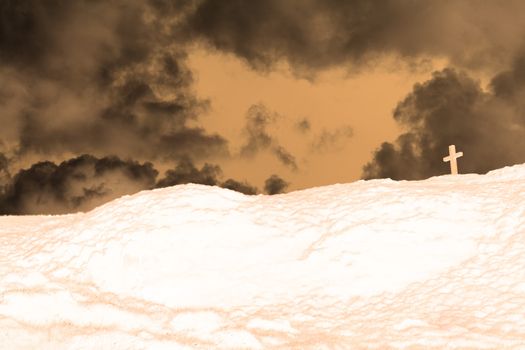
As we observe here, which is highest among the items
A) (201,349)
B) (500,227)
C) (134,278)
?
(500,227)

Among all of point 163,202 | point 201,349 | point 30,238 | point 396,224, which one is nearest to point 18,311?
point 201,349

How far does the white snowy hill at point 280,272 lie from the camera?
7232 millimetres

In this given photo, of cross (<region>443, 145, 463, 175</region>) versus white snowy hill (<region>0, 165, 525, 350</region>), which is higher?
cross (<region>443, 145, 463, 175</region>)

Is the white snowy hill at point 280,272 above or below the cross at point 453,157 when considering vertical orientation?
below

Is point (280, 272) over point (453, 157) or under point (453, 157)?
under

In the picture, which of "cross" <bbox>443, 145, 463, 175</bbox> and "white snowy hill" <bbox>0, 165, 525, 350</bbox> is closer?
"white snowy hill" <bbox>0, 165, 525, 350</bbox>

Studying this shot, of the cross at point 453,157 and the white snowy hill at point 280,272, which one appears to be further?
the cross at point 453,157

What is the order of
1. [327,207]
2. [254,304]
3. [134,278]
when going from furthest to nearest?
[327,207], [134,278], [254,304]

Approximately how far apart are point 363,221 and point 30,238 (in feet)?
26.0

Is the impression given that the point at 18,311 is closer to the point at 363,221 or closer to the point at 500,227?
the point at 363,221

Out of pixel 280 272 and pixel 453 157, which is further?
pixel 453 157

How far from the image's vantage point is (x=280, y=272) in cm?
Result: 1031

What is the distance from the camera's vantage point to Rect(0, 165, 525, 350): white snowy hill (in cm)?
723

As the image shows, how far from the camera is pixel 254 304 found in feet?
31.0
